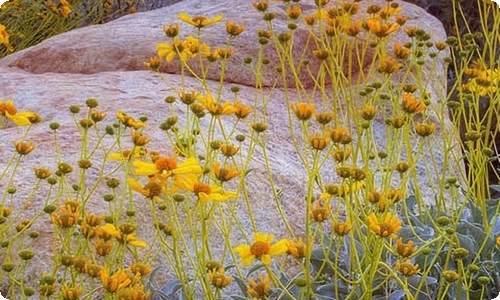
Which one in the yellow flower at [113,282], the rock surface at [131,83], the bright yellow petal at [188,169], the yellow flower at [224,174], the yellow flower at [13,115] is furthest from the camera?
the rock surface at [131,83]

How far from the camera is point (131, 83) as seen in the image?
2916 millimetres

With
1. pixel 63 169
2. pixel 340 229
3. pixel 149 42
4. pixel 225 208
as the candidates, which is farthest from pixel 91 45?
pixel 340 229

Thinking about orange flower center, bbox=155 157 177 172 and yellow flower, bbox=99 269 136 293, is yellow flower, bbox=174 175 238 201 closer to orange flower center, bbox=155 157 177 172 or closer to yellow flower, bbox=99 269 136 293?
orange flower center, bbox=155 157 177 172

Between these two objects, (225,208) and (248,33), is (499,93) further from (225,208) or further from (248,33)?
(248,33)

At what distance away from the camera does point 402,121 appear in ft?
5.62

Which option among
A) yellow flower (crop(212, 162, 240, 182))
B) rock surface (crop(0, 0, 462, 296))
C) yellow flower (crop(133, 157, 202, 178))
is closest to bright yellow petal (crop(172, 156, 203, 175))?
yellow flower (crop(133, 157, 202, 178))

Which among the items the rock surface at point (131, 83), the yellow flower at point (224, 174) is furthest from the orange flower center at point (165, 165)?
the rock surface at point (131, 83)

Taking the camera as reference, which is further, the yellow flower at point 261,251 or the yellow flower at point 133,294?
the yellow flower at point 261,251

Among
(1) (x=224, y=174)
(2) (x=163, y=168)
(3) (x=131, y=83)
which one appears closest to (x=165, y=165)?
(2) (x=163, y=168)

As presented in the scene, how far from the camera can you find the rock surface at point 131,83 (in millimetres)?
2324

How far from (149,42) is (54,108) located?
28.8 inches

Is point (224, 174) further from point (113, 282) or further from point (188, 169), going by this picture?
point (113, 282)

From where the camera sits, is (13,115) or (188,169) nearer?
(188,169)

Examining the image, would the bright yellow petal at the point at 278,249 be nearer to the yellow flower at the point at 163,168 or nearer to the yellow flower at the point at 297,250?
the yellow flower at the point at 297,250
